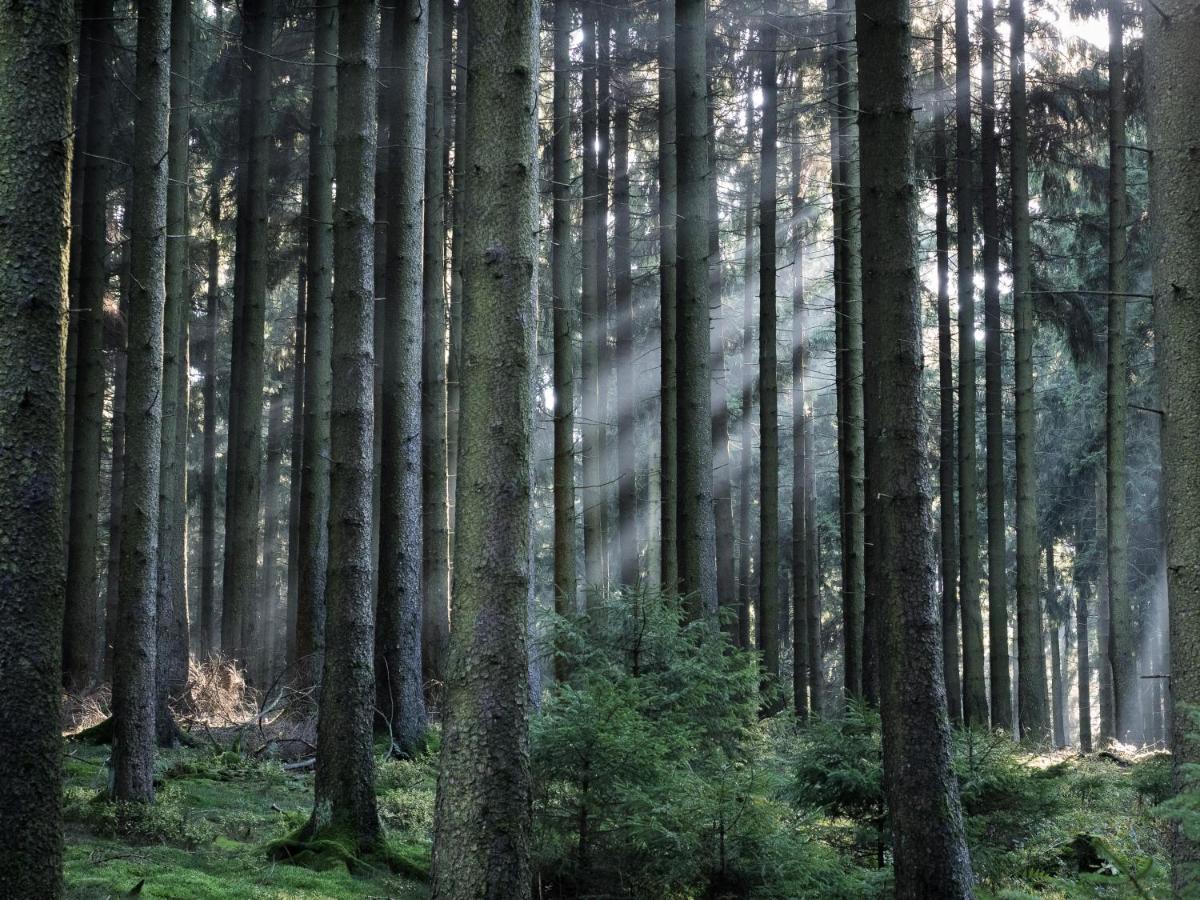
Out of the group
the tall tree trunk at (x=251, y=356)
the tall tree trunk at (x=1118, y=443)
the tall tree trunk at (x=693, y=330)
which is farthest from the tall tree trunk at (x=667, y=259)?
the tall tree trunk at (x=1118, y=443)

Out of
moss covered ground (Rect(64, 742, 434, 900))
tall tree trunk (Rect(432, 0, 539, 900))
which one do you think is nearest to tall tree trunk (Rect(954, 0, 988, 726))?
moss covered ground (Rect(64, 742, 434, 900))

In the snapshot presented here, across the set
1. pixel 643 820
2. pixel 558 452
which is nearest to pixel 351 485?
pixel 643 820

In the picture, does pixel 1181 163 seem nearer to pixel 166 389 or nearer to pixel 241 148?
pixel 166 389

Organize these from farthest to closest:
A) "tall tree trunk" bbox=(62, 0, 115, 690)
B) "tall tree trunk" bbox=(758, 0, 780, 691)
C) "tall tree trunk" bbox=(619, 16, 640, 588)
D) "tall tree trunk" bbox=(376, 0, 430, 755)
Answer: "tall tree trunk" bbox=(619, 16, 640, 588)
"tall tree trunk" bbox=(758, 0, 780, 691)
"tall tree trunk" bbox=(62, 0, 115, 690)
"tall tree trunk" bbox=(376, 0, 430, 755)

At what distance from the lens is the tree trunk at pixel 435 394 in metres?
15.8

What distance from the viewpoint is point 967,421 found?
60.3 ft

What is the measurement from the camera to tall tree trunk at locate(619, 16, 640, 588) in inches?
873

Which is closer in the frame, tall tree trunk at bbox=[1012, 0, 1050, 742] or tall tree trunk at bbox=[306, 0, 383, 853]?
tall tree trunk at bbox=[306, 0, 383, 853]

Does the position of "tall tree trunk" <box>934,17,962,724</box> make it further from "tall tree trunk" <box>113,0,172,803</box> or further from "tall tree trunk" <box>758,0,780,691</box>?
"tall tree trunk" <box>113,0,172,803</box>

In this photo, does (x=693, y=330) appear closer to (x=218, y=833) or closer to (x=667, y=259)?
(x=667, y=259)

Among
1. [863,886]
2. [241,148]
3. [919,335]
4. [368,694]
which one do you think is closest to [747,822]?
[863,886]

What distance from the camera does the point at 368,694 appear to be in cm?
799

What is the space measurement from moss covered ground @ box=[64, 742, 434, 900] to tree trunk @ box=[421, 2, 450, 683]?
15.1 ft

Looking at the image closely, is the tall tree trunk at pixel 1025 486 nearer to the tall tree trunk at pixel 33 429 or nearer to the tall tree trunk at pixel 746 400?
the tall tree trunk at pixel 746 400
